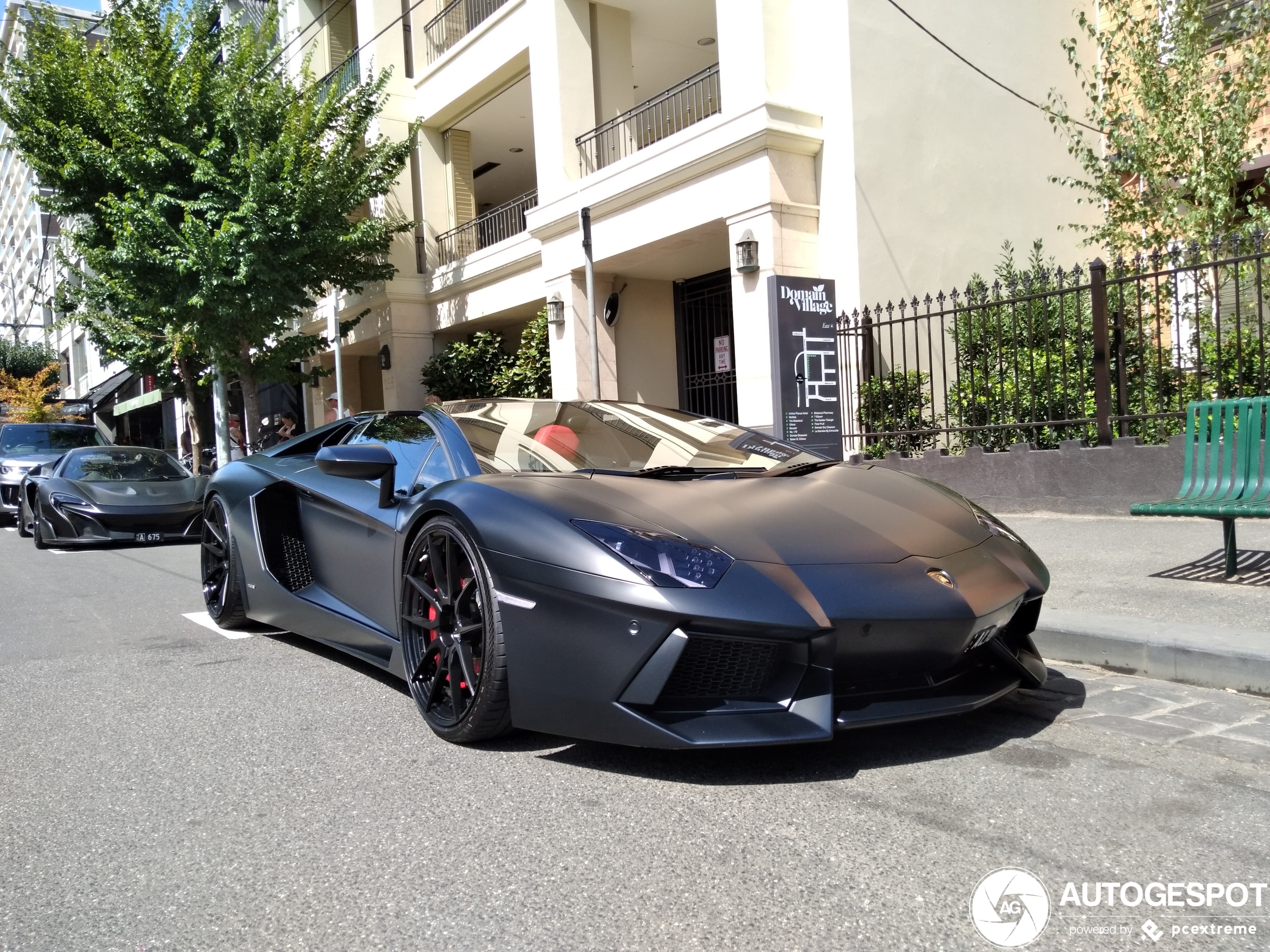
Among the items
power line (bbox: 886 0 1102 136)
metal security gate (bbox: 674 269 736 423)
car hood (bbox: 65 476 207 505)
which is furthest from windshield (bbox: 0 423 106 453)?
power line (bbox: 886 0 1102 136)

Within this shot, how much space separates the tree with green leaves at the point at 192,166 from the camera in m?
14.1

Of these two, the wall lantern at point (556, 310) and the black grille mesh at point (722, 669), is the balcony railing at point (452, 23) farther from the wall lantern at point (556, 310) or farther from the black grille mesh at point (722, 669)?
the black grille mesh at point (722, 669)

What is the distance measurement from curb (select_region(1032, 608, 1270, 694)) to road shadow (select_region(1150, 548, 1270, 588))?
1139 mm

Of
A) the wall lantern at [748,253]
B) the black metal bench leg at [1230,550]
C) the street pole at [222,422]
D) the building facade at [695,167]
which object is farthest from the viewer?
the street pole at [222,422]

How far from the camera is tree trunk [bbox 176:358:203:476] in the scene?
19.6m

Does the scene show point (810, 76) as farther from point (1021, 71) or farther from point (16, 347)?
point (16, 347)

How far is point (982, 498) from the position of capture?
338 inches

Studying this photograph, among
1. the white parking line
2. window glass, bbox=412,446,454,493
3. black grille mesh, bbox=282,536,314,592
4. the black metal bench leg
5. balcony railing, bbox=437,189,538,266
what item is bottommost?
the white parking line

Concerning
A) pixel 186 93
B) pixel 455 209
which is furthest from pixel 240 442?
pixel 186 93

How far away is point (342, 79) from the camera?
17.7 m

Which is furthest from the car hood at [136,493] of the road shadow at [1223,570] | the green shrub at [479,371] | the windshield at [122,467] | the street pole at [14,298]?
the street pole at [14,298]

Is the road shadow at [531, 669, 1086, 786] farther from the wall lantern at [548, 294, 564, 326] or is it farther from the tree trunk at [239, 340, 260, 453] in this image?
the tree trunk at [239, 340, 260, 453]

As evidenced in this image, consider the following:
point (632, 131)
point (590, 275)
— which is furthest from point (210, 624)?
point (632, 131)

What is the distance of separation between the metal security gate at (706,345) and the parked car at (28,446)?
330 inches
